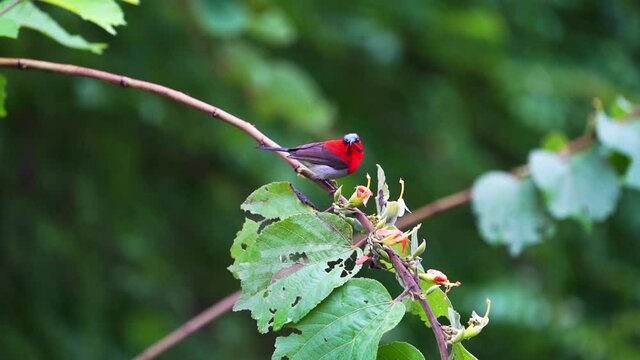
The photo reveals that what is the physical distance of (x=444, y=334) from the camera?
1251 mm

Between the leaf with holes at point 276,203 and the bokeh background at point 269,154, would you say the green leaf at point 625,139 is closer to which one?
the bokeh background at point 269,154

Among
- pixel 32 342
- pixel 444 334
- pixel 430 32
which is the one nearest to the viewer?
pixel 444 334

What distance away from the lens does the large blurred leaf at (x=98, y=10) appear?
5.43 ft

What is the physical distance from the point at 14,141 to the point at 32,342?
2.96 ft

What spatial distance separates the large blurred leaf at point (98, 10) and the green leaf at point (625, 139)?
5.65ft

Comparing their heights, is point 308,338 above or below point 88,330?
below

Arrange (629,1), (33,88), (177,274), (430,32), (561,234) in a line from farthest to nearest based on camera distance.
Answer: (629,1) < (561,234) < (430,32) < (177,274) < (33,88)

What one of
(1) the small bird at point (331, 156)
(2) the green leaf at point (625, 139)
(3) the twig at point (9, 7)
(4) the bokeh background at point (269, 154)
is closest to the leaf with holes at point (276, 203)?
(1) the small bird at point (331, 156)

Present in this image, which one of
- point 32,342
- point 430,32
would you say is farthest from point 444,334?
point 430,32

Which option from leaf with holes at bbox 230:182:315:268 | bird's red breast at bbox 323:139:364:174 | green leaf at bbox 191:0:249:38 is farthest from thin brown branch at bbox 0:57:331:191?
green leaf at bbox 191:0:249:38

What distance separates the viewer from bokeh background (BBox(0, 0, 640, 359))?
373 centimetres

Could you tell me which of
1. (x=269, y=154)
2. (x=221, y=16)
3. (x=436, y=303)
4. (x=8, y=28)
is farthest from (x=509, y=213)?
(x=8, y=28)

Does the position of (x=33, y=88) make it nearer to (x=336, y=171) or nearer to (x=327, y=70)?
(x=327, y=70)

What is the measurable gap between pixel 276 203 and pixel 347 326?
25 cm
